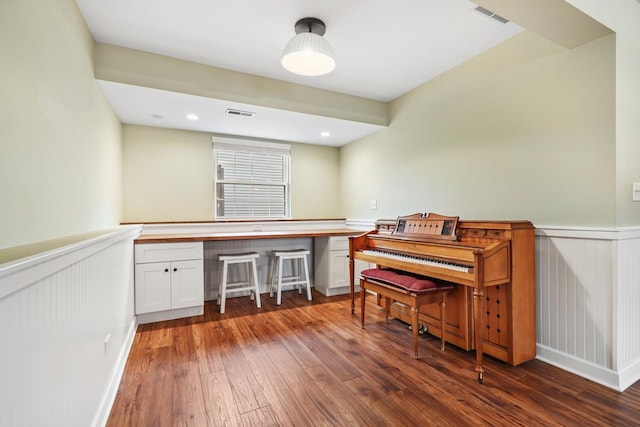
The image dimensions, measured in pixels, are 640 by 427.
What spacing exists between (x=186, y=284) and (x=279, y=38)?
8.24ft

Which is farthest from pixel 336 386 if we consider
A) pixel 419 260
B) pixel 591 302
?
pixel 591 302

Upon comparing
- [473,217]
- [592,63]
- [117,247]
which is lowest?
[117,247]

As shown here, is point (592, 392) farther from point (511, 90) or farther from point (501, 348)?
point (511, 90)

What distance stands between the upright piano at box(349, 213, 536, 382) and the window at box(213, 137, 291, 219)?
7.81ft

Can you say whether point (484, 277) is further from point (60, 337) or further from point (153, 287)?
point (153, 287)

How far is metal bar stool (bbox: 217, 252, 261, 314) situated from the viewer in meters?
3.34

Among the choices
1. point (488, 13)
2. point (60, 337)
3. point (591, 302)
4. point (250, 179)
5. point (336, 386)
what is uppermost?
point (488, 13)

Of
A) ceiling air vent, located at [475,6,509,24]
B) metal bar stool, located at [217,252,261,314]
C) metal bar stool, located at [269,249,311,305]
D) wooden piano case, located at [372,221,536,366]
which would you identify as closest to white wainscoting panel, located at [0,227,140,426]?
metal bar stool, located at [217,252,261,314]

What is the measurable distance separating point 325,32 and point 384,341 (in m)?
2.60

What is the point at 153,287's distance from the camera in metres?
2.96

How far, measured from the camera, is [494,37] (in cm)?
243

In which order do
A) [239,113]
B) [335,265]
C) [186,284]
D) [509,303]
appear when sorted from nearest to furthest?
1. [509,303]
2. [186,284]
3. [239,113]
4. [335,265]

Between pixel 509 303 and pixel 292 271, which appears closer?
pixel 509 303

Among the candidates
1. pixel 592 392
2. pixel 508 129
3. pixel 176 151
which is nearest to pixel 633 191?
pixel 508 129
